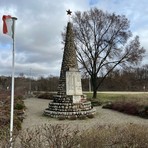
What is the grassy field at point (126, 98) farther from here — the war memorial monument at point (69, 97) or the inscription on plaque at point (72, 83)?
the inscription on plaque at point (72, 83)

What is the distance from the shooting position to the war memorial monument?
65.1ft

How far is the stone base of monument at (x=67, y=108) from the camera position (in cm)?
1962

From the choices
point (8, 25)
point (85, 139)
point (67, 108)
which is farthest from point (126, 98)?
point (8, 25)

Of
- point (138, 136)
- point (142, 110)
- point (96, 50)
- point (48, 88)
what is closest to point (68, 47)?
point (142, 110)

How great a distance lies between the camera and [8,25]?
311 inches

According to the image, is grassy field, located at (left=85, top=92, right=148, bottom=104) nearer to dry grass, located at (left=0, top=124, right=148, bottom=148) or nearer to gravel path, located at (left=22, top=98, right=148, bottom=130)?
gravel path, located at (left=22, top=98, right=148, bottom=130)

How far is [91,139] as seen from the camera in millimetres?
7270

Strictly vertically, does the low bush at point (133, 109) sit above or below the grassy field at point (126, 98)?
below

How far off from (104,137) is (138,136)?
1081 millimetres

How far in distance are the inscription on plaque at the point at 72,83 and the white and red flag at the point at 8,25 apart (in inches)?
505

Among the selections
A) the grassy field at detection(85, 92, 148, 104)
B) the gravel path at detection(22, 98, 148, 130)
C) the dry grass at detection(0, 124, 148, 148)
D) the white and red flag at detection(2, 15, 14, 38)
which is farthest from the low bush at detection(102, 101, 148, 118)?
the white and red flag at detection(2, 15, 14, 38)

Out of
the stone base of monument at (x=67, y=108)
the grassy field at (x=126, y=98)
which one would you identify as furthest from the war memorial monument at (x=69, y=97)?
the grassy field at (x=126, y=98)

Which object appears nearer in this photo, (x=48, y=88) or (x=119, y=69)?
(x=119, y=69)

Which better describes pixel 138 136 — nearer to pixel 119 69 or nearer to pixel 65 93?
pixel 65 93
